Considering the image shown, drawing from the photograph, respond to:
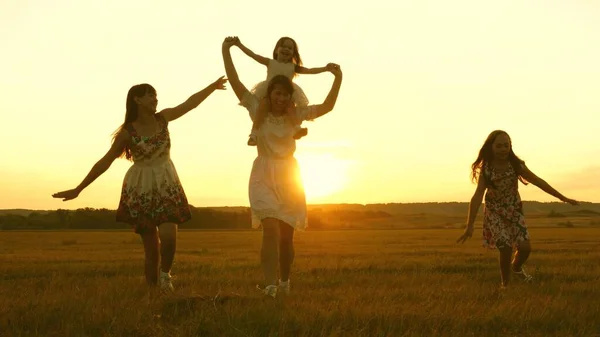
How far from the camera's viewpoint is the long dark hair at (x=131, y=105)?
21.4 feet

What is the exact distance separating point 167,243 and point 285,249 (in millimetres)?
1224

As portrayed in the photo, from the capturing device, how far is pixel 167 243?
6453 mm

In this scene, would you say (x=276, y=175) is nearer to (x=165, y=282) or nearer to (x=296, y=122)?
(x=296, y=122)

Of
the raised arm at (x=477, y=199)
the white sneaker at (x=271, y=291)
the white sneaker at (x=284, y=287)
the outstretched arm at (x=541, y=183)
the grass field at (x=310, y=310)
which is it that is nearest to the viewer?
the grass field at (x=310, y=310)

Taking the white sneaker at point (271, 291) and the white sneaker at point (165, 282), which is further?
the white sneaker at point (165, 282)

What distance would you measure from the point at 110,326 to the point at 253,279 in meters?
3.48

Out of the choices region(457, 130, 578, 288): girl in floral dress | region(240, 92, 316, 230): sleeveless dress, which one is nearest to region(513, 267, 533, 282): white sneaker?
region(457, 130, 578, 288): girl in floral dress

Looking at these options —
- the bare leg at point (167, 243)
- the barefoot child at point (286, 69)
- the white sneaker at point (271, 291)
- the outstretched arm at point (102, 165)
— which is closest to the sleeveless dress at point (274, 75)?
the barefoot child at point (286, 69)

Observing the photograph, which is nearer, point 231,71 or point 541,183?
point 231,71

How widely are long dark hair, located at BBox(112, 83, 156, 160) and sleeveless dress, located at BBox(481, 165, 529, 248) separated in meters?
3.92

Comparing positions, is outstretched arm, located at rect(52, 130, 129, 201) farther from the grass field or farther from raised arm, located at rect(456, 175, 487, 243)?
raised arm, located at rect(456, 175, 487, 243)

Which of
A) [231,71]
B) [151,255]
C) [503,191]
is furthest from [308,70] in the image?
[503,191]

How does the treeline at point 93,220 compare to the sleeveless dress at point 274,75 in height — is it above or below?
below

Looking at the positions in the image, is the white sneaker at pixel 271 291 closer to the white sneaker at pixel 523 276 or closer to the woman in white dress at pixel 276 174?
the woman in white dress at pixel 276 174
